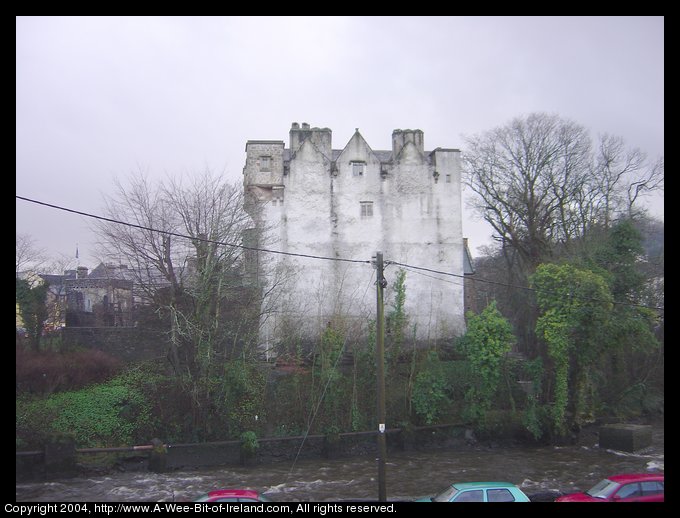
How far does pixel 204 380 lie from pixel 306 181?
14658mm

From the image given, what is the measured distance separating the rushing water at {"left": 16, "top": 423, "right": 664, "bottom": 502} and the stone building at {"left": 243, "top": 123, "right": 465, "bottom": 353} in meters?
10.1

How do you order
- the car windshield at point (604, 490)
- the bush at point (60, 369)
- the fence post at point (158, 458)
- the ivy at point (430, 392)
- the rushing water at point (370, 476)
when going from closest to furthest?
1. the car windshield at point (604, 490)
2. the rushing water at point (370, 476)
3. the fence post at point (158, 458)
4. the bush at point (60, 369)
5. the ivy at point (430, 392)

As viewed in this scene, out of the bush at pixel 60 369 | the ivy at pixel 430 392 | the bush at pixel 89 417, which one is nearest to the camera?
the bush at pixel 89 417

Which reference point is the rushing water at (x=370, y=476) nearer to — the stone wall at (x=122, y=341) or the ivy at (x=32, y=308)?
the stone wall at (x=122, y=341)

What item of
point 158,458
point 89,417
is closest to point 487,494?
point 158,458

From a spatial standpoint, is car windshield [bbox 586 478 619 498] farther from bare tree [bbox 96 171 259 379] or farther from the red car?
bare tree [bbox 96 171 259 379]

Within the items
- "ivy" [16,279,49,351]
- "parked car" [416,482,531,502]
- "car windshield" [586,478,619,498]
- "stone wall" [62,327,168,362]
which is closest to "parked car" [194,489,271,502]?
"parked car" [416,482,531,502]

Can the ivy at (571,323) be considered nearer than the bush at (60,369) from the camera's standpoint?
No

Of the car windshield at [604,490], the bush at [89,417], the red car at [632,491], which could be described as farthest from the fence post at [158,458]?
the car windshield at [604,490]

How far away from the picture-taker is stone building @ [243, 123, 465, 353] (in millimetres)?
32781

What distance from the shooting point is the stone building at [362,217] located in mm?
32781

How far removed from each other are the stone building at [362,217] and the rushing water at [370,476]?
33.0 ft
